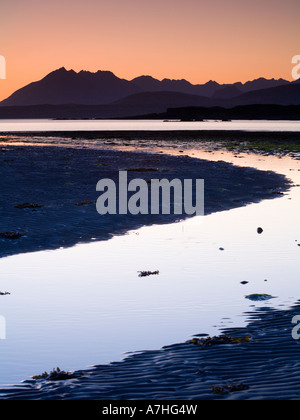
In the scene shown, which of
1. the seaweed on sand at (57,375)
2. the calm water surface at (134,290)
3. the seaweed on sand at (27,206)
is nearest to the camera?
the seaweed on sand at (57,375)

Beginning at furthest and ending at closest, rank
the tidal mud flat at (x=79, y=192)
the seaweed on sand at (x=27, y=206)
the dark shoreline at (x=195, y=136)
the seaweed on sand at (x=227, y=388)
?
the dark shoreline at (x=195, y=136), the seaweed on sand at (x=27, y=206), the tidal mud flat at (x=79, y=192), the seaweed on sand at (x=227, y=388)

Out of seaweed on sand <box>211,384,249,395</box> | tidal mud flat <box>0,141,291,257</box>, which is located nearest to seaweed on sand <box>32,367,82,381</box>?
seaweed on sand <box>211,384,249,395</box>

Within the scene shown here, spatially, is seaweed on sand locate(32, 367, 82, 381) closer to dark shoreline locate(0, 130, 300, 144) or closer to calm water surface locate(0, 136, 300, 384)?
calm water surface locate(0, 136, 300, 384)

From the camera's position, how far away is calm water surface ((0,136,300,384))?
9297 mm

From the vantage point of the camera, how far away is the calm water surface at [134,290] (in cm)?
930

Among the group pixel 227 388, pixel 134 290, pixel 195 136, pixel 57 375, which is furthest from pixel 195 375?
pixel 195 136

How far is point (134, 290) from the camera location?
1259 cm

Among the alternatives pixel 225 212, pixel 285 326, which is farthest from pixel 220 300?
pixel 225 212

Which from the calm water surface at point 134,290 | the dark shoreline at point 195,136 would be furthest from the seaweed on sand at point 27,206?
the dark shoreline at point 195,136

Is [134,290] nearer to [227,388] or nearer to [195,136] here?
[227,388]

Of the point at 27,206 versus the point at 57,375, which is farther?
the point at 27,206

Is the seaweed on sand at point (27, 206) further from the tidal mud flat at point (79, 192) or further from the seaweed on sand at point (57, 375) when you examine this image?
the seaweed on sand at point (57, 375)

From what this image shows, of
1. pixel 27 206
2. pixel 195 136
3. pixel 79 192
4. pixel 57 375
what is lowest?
pixel 57 375

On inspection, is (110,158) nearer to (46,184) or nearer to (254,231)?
(46,184)
